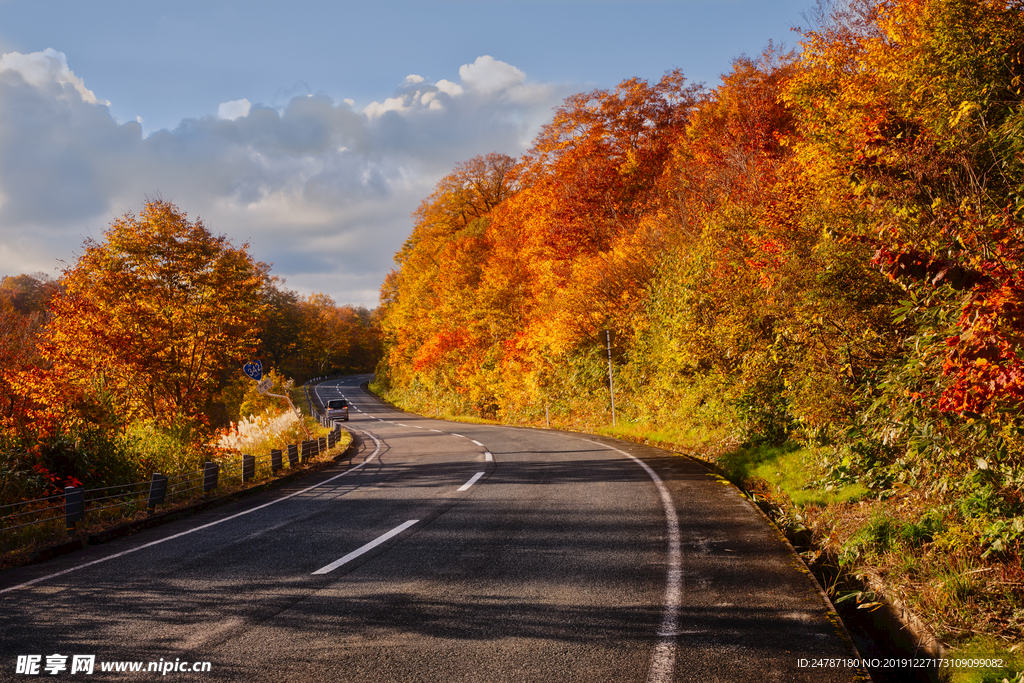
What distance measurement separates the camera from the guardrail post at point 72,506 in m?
8.35

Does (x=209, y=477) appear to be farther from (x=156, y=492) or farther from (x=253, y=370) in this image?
(x=253, y=370)

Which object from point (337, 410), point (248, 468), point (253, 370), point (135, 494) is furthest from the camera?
point (337, 410)

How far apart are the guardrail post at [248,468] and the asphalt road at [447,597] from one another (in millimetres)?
3753

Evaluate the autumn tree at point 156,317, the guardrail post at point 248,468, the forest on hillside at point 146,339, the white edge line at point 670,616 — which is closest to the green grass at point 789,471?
the white edge line at point 670,616

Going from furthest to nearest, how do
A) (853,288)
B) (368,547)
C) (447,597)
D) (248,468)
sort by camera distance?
1. (248,468)
2. (853,288)
3. (368,547)
4. (447,597)

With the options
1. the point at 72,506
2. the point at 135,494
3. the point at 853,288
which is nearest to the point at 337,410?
the point at 135,494

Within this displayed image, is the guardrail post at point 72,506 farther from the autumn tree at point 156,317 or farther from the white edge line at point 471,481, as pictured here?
the autumn tree at point 156,317

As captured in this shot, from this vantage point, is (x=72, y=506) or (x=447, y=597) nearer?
(x=447, y=597)

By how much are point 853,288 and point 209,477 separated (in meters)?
12.2

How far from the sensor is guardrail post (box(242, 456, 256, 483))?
1326 cm

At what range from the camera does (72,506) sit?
841 cm

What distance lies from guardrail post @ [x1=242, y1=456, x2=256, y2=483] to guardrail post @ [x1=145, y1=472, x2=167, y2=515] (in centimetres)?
295

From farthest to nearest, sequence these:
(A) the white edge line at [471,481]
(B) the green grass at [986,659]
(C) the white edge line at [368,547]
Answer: (A) the white edge line at [471,481] → (C) the white edge line at [368,547] → (B) the green grass at [986,659]

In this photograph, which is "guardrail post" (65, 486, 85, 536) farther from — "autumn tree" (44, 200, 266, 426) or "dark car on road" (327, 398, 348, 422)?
"dark car on road" (327, 398, 348, 422)
